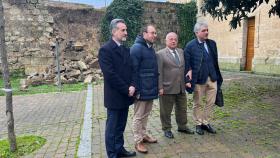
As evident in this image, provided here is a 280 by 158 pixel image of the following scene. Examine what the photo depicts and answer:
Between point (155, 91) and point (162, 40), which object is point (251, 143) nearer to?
point (155, 91)

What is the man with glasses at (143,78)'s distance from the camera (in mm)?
4379

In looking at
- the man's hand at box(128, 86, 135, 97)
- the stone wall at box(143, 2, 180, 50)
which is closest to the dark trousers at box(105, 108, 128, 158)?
the man's hand at box(128, 86, 135, 97)

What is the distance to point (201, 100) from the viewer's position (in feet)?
17.0

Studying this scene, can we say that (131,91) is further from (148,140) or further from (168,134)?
(168,134)

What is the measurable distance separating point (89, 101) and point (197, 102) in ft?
14.8

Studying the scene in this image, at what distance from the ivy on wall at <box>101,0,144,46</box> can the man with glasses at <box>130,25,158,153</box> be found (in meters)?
13.9

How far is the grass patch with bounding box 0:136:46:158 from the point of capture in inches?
178

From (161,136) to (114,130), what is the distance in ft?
4.48

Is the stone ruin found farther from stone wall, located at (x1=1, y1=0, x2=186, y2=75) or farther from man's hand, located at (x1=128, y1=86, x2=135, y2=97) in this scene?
man's hand, located at (x1=128, y1=86, x2=135, y2=97)

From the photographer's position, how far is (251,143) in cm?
461

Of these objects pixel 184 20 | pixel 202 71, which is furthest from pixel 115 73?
pixel 184 20

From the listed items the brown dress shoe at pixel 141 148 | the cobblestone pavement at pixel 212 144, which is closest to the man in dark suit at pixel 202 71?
the cobblestone pavement at pixel 212 144

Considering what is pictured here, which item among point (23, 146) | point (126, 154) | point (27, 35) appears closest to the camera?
point (126, 154)

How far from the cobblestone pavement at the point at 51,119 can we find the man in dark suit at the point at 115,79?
0.87 meters
